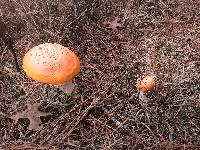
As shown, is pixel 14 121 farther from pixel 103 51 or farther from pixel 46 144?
pixel 103 51

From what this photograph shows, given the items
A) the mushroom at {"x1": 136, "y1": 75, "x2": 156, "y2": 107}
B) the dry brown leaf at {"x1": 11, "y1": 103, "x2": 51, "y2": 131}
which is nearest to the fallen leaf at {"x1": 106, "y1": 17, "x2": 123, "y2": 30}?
the mushroom at {"x1": 136, "y1": 75, "x2": 156, "y2": 107}

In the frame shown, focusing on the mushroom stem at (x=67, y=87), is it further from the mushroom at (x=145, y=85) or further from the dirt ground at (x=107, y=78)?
the mushroom at (x=145, y=85)

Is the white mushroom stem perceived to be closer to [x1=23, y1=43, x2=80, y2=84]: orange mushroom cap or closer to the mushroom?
the mushroom

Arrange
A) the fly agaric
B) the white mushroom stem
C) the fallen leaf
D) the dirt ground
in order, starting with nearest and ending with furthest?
the fly agaric → the dirt ground → the white mushroom stem → the fallen leaf

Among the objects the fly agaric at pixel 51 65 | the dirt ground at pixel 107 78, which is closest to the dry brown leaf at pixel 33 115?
the dirt ground at pixel 107 78

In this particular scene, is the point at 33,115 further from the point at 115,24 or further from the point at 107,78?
the point at 115,24

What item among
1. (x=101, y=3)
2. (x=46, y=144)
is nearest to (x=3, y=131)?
(x=46, y=144)

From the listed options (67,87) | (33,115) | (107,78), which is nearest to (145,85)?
(107,78)
